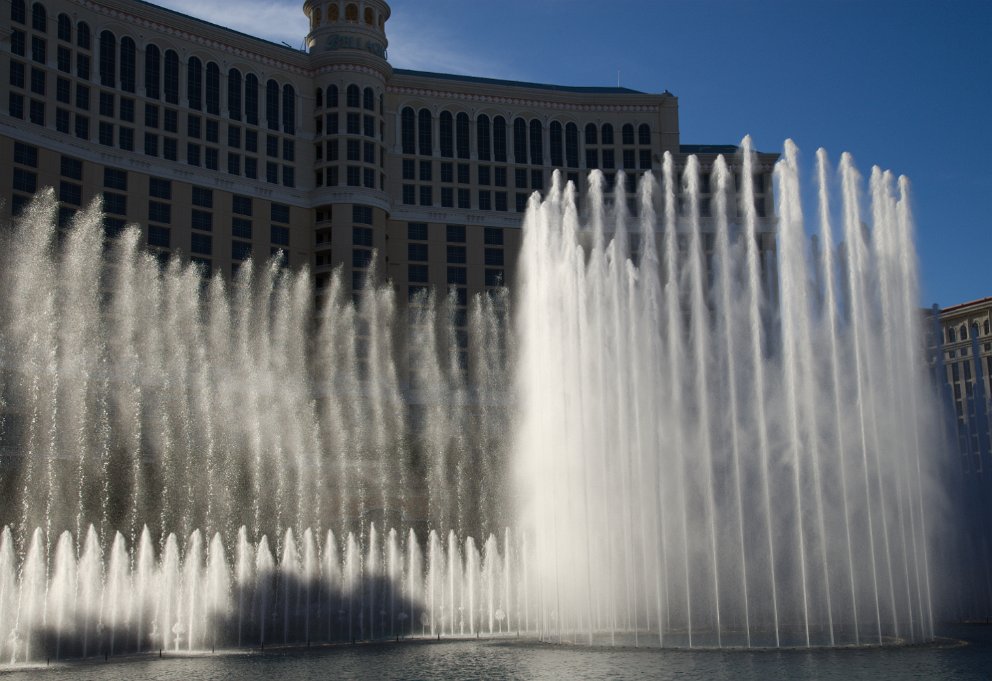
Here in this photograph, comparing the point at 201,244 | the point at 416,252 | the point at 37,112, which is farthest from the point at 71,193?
the point at 416,252

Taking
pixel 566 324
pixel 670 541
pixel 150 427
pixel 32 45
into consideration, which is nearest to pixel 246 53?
pixel 32 45

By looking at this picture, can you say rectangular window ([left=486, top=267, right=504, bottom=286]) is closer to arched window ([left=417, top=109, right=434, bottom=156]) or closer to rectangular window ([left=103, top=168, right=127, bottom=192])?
arched window ([left=417, top=109, right=434, bottom=156])

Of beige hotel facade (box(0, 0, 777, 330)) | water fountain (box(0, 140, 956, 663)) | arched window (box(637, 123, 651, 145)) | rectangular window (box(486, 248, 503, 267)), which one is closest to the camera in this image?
water fountain (box(0, 140, 956, 663))

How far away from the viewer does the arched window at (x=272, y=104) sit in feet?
281

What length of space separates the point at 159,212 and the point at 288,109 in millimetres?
13999

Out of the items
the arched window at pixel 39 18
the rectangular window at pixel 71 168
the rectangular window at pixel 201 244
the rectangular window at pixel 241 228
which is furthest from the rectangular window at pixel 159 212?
the arched window at pixel 39 18

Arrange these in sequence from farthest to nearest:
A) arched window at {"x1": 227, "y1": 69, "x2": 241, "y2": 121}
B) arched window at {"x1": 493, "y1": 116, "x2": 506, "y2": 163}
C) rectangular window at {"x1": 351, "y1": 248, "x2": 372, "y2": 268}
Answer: arched window at {"x1": 493, "y1": 116, "x2": 506, "y2": 163} < rectangular window at {"x1": 351, "y1": 248, "x2": 372, "y2": 268} < arched window at {"x1": 227, "y1": 69, "x2": 241, "y2": 121}

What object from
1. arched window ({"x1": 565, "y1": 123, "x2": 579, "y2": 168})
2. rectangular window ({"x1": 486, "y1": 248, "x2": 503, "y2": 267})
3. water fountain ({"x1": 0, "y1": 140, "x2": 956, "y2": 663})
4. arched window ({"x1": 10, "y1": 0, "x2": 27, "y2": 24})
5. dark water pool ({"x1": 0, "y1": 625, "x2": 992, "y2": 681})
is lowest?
dark water pool ({"x1": 0, "y1": 625, "x2": 992, "y2": 681})

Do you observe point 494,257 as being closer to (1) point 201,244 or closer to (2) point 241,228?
(2) point 241,228

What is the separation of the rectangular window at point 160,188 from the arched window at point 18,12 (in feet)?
42.3

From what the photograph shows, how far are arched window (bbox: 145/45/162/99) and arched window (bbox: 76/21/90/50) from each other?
4.33 metres

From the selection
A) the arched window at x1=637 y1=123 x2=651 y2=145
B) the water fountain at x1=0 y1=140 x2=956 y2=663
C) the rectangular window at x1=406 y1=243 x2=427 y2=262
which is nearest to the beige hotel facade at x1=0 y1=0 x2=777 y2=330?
the arched window at x1=637 y1=123 x2=651 y2=145

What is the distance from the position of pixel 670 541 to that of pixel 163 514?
1317 inches

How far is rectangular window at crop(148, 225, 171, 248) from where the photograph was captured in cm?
7844
